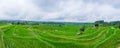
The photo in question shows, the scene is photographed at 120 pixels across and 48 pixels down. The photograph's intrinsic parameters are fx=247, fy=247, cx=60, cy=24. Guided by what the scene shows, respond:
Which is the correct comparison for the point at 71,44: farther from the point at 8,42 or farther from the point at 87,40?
the point at 8,42

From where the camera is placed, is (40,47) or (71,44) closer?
(40,47)

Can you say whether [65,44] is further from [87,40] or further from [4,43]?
[4,43]

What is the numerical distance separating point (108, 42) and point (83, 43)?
6.33 metres

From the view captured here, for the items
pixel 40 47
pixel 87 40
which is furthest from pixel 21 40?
pixel 87 40

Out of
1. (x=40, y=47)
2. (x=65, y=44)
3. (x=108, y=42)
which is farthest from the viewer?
(x=108, y=42)

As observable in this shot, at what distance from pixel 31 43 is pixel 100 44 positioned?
15.6 m

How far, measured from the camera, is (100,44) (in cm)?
5625

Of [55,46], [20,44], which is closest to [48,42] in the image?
[55,46]

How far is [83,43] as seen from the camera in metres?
57.5

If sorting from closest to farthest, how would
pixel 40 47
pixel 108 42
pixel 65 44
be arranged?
pixel 40 47, pixel 65 44, pixel 108 42

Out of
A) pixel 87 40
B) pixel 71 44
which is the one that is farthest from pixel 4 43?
pixel 87 40

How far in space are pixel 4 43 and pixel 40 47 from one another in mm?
8008

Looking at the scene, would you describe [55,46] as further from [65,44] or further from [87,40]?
[87,40]

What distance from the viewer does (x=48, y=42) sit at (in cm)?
5700
